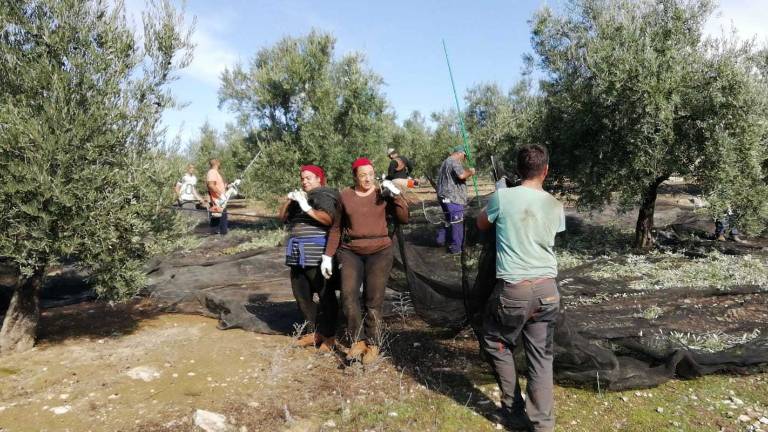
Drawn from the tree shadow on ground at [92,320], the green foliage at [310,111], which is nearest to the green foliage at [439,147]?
the green foliage at [310,111]

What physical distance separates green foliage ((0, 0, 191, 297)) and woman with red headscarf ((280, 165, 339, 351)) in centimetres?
137

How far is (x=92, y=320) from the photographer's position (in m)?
6.30

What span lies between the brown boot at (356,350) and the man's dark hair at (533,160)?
2.26 metres

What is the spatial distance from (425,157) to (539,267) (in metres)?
26.3

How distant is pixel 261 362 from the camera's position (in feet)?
15.8

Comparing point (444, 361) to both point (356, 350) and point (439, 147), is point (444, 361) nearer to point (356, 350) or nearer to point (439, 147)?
point (356, 350)

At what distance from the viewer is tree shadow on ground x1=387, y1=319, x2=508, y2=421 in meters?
4.11

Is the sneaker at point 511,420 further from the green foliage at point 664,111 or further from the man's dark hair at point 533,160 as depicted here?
the green foliage at point 664,111

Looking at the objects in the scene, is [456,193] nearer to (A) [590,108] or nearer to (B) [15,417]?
(A) [590,108]

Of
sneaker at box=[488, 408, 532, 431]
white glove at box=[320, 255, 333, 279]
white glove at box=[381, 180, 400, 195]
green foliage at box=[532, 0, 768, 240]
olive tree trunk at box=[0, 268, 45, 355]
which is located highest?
green foliage at box=[532, 0, 768, 240]

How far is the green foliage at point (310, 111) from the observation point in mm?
14547

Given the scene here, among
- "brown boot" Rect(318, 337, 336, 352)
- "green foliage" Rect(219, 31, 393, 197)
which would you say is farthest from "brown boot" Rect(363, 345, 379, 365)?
"green foliage" Rect(219, 31, 393, 197)

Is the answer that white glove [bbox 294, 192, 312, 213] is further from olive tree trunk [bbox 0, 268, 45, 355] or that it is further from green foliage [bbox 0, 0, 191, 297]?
olive tree trunk [bbox 0, 268, 45, 355]

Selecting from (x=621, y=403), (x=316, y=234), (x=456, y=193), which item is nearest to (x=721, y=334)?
(x=621, y=403)
